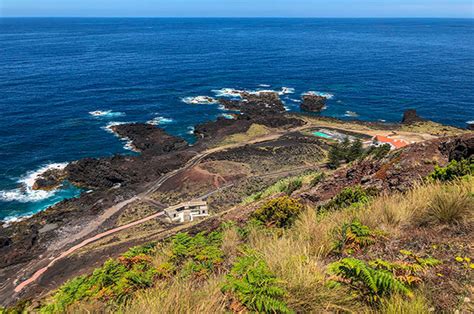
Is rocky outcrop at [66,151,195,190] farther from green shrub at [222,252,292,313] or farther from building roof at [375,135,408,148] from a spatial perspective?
green shrub at [222,252,292,313]

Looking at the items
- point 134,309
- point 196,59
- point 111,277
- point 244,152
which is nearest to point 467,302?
point 134,309

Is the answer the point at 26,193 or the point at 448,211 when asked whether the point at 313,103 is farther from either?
the point at 448,211

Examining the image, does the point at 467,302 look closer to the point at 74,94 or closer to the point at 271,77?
the point at 74,94

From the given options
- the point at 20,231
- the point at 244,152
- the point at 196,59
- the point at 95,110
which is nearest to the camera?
the point at 20,231

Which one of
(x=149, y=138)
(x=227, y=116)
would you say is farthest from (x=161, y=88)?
(x=149, y=138)

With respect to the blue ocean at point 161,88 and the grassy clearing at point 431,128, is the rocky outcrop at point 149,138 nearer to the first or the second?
the blue ocean at point 161,88

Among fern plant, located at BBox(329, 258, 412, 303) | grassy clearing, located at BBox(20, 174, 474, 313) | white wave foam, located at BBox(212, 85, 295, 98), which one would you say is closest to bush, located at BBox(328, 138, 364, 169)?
grassy clearing, located at BBox(20, 174, 474, 313)
